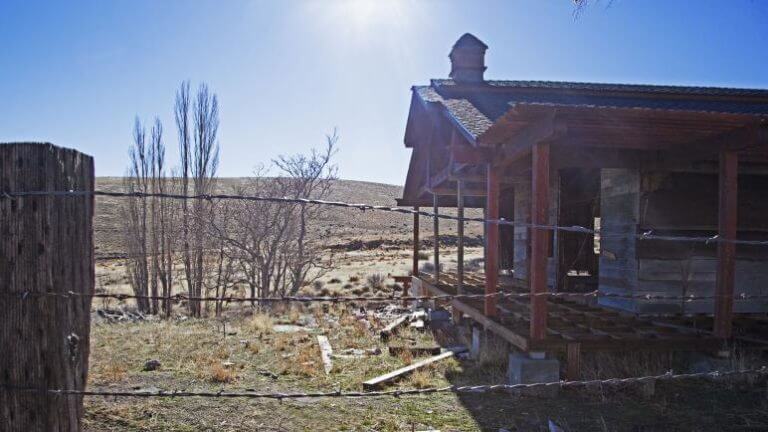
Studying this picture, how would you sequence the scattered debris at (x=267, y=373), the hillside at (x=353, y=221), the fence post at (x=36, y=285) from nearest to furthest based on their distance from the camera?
the fence post at (x=36, y=285) → the scattered debris at (x=267, y=373) → the hillside at (x=353, y=221)

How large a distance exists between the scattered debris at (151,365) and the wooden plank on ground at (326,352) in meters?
2.17

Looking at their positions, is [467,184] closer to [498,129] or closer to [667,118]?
[498,129]

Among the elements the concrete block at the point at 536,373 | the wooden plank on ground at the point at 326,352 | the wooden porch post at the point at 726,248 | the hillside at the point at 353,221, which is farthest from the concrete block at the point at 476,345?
the hillside at the point at 353,221

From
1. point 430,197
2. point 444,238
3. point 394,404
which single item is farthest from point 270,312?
point 444,238

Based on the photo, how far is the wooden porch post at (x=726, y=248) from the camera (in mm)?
6316

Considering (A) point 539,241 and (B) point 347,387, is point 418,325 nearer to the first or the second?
(B) point 347,387

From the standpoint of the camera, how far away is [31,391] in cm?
234

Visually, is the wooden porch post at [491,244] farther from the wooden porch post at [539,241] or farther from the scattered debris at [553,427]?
the scattered debris at [553,427]

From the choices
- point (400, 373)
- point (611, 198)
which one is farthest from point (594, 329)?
point (611, 198)

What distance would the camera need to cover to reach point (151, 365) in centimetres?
723

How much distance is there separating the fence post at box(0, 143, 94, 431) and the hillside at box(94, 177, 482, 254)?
27.4 m

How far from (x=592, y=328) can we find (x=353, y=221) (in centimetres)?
5529

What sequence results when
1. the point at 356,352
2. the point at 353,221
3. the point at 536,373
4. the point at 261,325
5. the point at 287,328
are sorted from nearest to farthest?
the point at 536,373, the point at 356,352, the point at 261,325, the point at 287,328, the point at 353,221

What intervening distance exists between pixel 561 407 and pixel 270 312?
9.35 m
